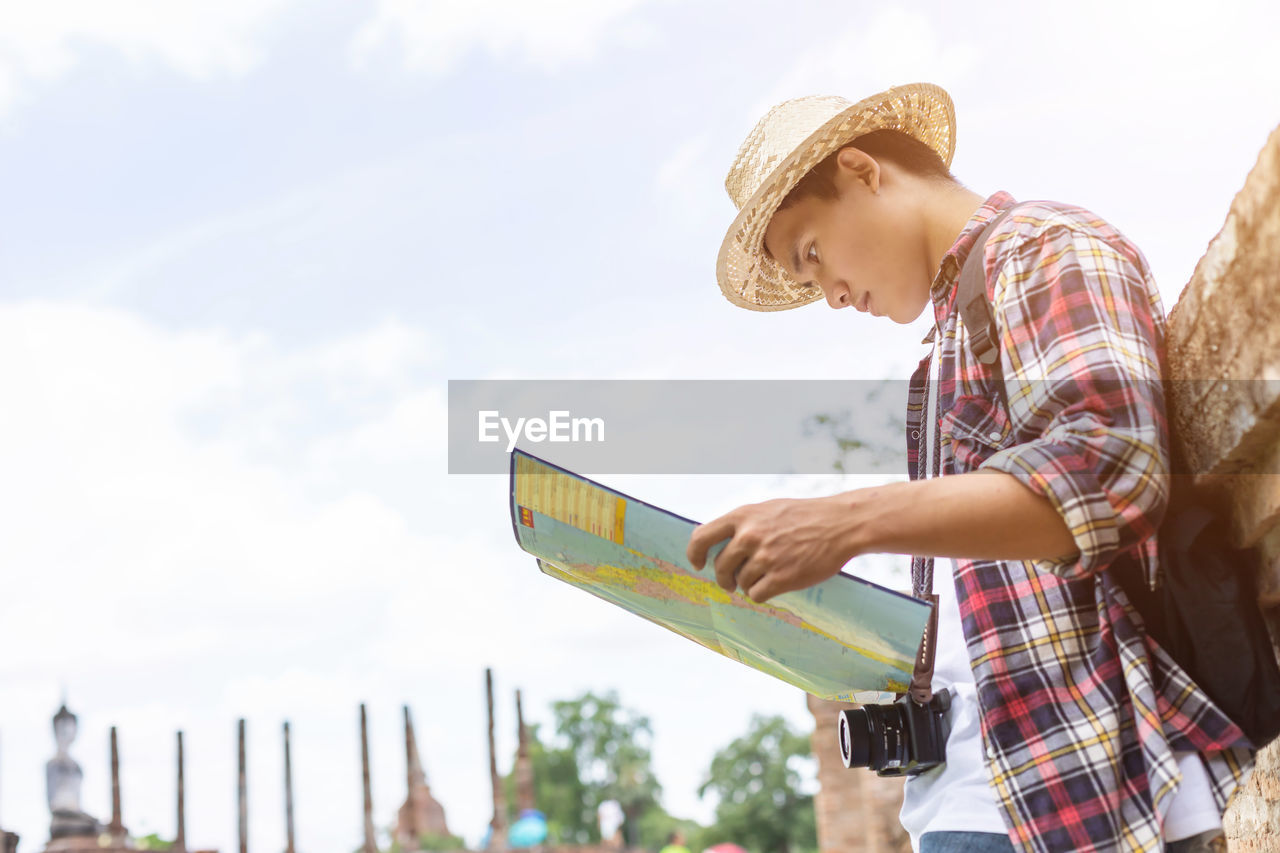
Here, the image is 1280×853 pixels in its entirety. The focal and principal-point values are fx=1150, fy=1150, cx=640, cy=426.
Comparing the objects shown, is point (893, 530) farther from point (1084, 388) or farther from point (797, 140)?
point (797, 140)

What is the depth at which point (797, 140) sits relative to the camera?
1.72 m

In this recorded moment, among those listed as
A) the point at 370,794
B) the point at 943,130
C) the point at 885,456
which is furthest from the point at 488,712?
the point at 943,130

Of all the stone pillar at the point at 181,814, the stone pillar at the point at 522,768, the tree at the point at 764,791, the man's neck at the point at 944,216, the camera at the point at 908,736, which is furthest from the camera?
the tree at the point at 764,791

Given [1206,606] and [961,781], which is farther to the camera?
[961,781]

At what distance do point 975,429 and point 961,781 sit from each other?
0.41 m

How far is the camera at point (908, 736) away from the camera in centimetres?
138

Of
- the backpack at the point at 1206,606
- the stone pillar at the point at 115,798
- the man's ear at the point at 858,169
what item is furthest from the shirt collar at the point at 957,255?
the stone pillar at the point at 115,798

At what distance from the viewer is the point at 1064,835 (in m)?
1.17

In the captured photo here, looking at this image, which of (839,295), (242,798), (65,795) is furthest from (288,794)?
(839,295)

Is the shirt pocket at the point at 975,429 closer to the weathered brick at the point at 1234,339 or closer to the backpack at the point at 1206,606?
the backpack at the point at 1206,606

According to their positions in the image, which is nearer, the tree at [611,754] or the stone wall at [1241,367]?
the stone wall at [1241,367]

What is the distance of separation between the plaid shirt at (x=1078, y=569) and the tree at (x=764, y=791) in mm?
39152

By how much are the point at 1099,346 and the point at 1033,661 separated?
0.35 m

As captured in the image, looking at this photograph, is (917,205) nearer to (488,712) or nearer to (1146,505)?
(1146,505)
